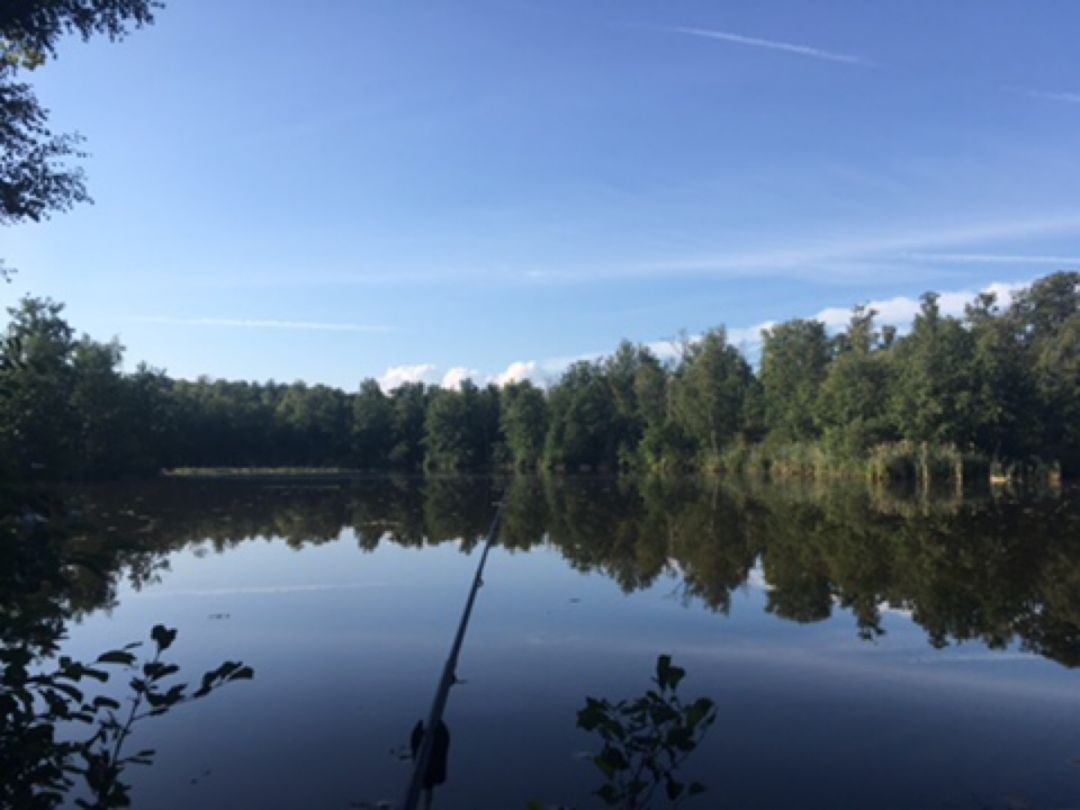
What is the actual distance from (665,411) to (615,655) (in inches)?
2350

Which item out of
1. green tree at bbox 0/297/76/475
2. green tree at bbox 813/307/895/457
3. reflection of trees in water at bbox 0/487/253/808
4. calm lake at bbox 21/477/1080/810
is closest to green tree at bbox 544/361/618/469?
green tree at bbox 813/307/895/457

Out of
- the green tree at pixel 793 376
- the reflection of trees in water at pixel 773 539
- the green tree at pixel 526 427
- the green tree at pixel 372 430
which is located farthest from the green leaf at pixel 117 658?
the green tree at pixel 372 430

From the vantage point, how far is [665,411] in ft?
220

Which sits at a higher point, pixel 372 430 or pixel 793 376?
pixel 793 376

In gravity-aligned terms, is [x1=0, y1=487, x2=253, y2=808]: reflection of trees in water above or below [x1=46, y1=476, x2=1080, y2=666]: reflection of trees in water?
above

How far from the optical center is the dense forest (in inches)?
1569

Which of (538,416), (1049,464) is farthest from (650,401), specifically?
(1049,464)

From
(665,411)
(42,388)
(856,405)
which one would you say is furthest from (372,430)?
(42,388)

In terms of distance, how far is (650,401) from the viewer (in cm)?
6838

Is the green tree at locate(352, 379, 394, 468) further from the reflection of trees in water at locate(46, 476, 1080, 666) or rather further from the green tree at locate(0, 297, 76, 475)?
the reflection of trees in water at locate(46, 476, 1080, 666)

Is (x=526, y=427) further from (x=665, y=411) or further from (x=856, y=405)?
(x=856, y=405)

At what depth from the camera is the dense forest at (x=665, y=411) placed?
131 ft

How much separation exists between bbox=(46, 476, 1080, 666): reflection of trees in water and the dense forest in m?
4.51

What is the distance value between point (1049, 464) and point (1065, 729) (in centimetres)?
4080
